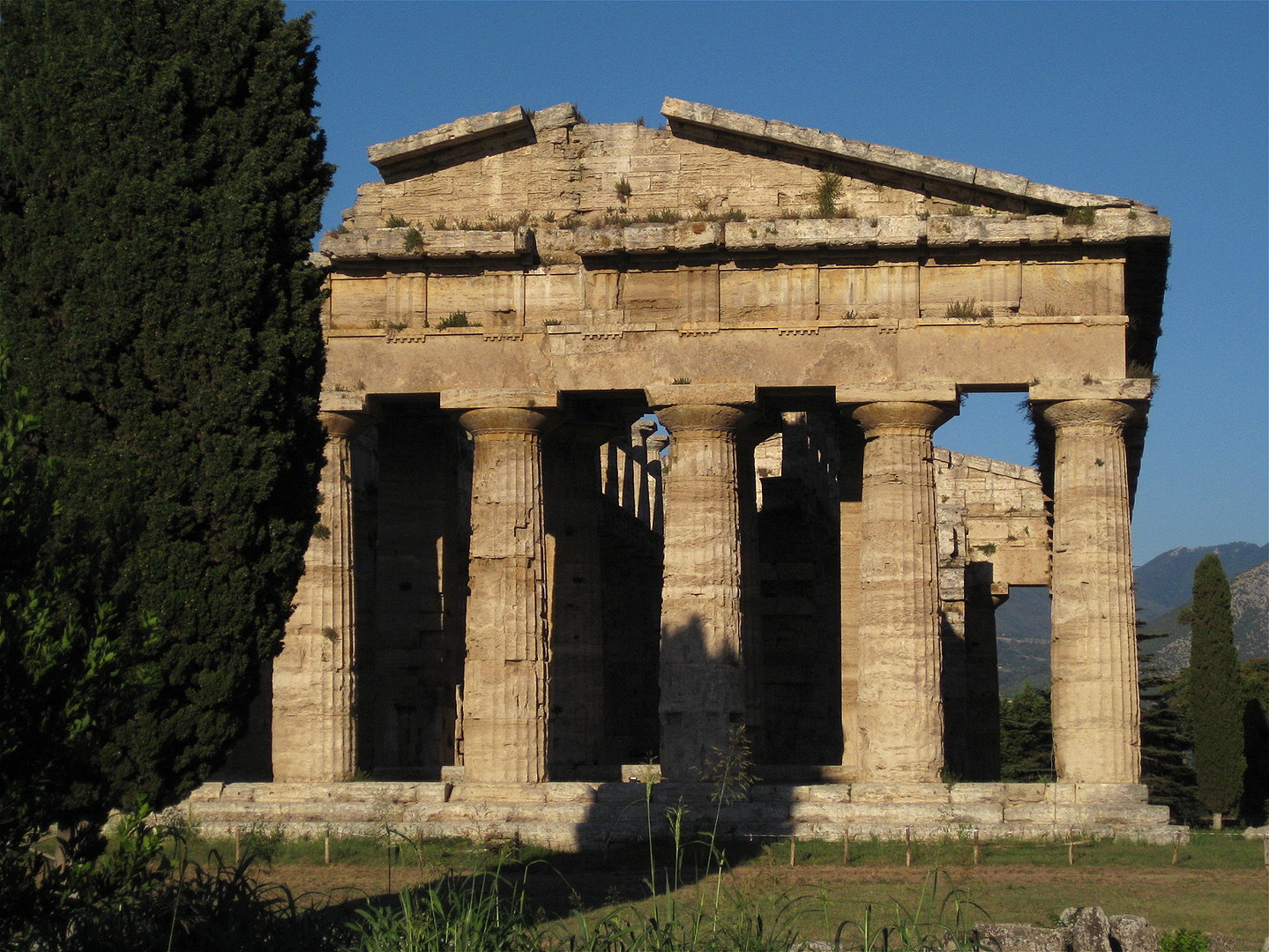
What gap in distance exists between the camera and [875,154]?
26.2 m

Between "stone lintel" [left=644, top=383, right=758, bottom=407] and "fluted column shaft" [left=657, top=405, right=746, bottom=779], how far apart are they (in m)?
0.13

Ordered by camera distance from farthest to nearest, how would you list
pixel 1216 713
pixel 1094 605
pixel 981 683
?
pixel 1216 713 < pixel 981 683 < pixel 1094 605

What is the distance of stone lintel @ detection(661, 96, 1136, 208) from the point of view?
25797 millimetres

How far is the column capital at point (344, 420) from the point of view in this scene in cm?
2719

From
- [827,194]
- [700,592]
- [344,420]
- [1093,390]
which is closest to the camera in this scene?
[1093,390]

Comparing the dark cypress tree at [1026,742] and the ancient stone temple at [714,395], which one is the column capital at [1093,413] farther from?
the dark cypress tree at [1026,742]

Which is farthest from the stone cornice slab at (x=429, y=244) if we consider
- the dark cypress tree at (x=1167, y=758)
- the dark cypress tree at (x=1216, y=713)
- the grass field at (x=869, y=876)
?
the dark cypress tree at (x=1167, y=758)

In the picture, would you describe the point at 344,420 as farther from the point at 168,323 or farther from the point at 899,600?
the point at 168,323

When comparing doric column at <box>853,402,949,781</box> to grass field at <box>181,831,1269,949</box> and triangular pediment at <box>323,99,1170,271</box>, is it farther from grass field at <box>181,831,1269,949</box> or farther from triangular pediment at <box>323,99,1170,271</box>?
triangular pediment at <box>323,99,1170,271</box>

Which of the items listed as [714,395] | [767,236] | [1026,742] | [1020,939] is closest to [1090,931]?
[1020,939]

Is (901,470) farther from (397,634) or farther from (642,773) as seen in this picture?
(397,634)

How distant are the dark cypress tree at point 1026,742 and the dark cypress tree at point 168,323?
152 ft

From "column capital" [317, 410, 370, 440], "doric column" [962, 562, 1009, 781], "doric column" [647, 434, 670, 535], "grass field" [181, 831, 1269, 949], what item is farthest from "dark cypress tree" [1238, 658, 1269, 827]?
"column capital" [317, 410, 370, 440]

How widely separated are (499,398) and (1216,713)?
Result: 22.5 metres
